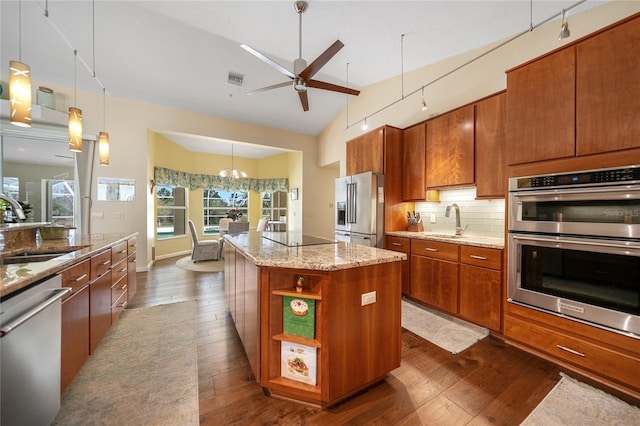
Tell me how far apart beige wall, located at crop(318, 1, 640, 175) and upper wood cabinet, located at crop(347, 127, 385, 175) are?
64cm

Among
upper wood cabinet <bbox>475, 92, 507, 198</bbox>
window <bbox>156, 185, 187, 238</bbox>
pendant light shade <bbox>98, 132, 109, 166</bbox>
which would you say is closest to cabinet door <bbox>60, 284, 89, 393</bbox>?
pendant light shade <bbox>98, 132, 109, 166</bbox>

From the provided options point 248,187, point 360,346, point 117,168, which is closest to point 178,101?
point 117,168

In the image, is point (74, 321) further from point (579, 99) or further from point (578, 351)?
point (579, 99)

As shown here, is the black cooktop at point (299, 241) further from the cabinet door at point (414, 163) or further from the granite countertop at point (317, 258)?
the cabinet door at point (414, 163)

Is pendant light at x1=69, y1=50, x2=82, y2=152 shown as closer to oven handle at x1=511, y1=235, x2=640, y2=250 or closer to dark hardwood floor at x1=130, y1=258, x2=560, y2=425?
dark hardwood floor at x1=130, y1=258, x2=560, y2=425

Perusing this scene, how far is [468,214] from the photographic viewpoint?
9.93 ft

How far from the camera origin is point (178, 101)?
14.7 feet

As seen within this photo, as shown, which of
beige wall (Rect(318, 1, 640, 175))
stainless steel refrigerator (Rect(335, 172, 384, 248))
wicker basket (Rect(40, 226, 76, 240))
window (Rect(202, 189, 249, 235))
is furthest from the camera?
window (Rect(202, 189, 249, 235))

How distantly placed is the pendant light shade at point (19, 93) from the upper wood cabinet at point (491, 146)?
12.2ft

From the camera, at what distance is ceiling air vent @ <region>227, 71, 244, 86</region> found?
12.8 ft

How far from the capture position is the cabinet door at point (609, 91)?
153cm

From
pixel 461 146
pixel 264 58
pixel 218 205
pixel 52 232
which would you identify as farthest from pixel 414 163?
pixel 218 205

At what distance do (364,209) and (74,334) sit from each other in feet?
10.3

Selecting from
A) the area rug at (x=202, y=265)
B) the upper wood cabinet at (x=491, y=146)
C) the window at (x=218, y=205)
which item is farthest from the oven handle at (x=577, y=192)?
the window at (x=218, y=205)
